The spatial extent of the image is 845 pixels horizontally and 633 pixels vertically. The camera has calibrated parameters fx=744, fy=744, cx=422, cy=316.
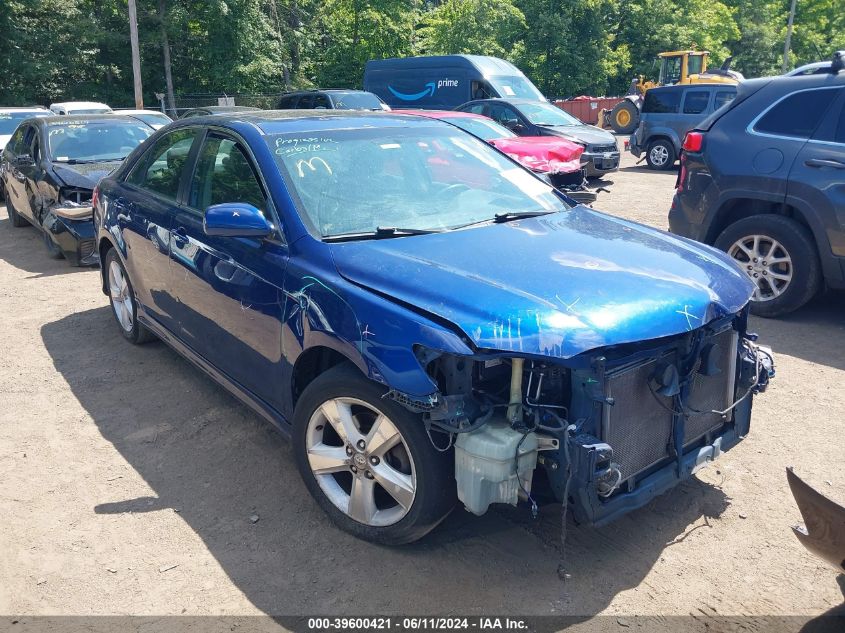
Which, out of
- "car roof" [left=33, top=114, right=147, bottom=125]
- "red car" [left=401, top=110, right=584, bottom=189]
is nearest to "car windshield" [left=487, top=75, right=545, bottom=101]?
"red car" [left=401, top=110, right=584, bottom=189]

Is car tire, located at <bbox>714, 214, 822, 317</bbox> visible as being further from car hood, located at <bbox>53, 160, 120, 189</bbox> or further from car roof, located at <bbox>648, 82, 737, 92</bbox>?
car roof, located at <bbox>648, 82, 737, 92</bbox>

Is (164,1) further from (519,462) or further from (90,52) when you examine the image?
(519,462)

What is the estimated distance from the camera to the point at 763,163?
20.0 feet

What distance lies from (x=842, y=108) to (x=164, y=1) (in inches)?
1141

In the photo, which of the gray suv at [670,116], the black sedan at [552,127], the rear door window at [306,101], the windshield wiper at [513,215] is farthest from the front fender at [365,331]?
the gray suv at [670,116]

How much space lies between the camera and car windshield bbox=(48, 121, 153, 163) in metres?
9.47

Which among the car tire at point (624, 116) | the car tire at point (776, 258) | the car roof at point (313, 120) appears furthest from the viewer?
the car tire at point (624, 116)

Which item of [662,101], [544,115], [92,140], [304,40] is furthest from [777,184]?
[304,40]

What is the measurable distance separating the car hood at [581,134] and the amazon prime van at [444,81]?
10.2ft

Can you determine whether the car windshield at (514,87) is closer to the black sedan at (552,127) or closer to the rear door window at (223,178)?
the black sedan at (552,127)

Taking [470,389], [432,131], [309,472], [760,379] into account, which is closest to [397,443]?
[470,389]

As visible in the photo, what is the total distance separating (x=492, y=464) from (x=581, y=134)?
1325 cm

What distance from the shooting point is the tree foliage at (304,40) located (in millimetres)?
28750

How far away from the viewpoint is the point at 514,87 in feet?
61.9
